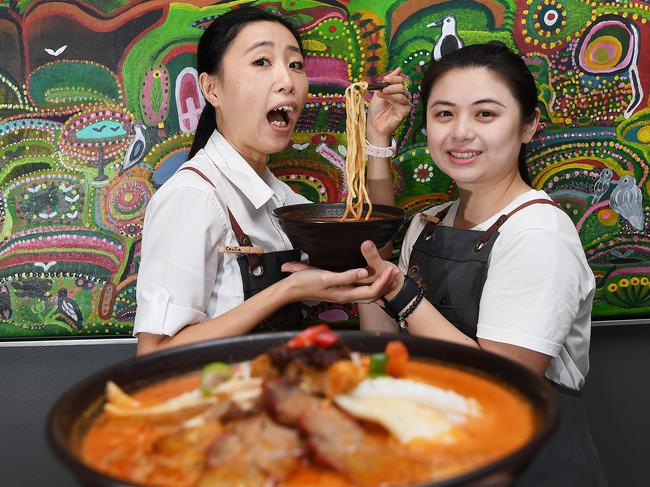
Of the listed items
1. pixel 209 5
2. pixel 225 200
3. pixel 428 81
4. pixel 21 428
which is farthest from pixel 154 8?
pixel 21 428

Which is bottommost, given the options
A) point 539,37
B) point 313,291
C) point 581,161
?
point 313,291

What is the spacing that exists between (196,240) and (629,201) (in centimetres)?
190

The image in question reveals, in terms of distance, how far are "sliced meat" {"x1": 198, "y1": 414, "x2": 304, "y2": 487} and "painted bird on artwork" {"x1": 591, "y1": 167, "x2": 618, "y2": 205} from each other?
2294mm

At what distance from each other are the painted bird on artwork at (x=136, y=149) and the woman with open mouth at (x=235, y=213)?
0.28m

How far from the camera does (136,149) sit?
8.79ft

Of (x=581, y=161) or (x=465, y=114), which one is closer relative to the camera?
(x=465, y=114)

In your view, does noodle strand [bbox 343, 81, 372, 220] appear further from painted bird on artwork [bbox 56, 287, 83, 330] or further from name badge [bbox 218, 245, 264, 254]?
painted bird on artwork [bbox 56, 287, 83, 330]

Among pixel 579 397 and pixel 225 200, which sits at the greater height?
pixel 225 200

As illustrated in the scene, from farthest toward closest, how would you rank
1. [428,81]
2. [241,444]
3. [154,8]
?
[154,8], [428,81], [241,444]

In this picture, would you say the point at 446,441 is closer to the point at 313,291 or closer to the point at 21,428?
the point at 313,291

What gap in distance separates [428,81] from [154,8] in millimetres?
1147

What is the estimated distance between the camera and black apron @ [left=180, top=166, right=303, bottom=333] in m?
2.24

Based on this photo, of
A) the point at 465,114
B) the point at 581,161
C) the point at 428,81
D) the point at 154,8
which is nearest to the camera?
the point at 465,114

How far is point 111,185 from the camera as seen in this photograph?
2.69 m
